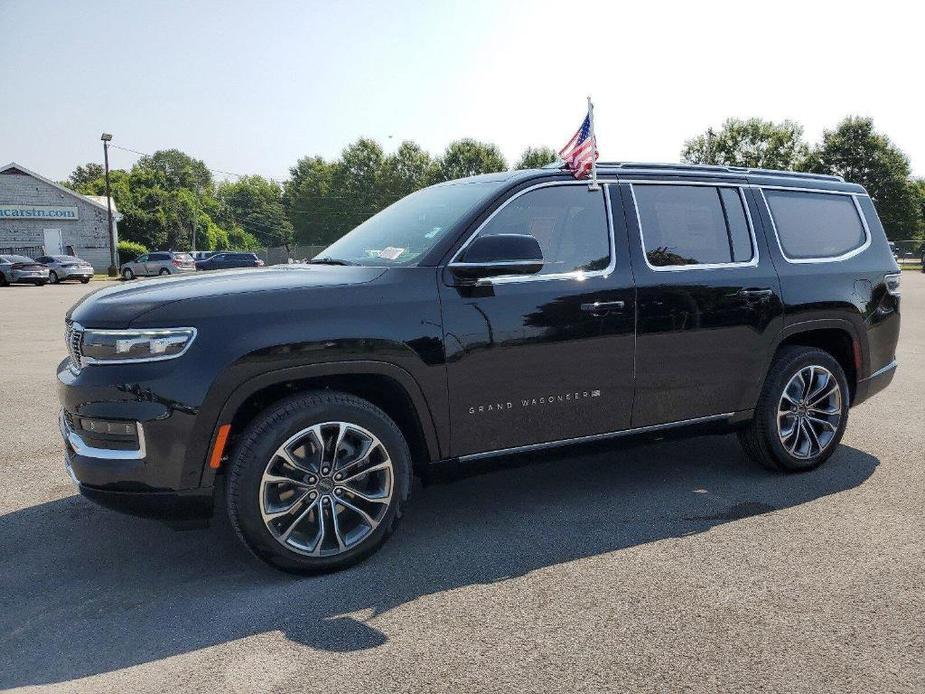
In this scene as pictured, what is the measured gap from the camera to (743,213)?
4.72 m

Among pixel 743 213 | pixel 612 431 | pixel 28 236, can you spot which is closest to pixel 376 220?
pixel 612 431

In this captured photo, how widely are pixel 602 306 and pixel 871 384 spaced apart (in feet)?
8.11

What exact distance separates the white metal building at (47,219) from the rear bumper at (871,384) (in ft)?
177

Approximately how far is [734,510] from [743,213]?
185 cm

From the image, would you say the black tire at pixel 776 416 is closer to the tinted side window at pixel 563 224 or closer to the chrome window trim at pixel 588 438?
the chrome window trim at pixel 588 438

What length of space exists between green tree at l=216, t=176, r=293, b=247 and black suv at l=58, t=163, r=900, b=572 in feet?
434

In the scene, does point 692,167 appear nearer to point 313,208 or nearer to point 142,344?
point 142,344

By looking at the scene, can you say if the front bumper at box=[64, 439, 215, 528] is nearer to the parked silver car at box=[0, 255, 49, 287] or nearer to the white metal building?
the parked silver car at box=[0, 255, 49, 287]

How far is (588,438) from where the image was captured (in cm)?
408

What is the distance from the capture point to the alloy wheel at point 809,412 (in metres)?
4.82

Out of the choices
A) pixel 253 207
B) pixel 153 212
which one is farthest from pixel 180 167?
pixel 153 212

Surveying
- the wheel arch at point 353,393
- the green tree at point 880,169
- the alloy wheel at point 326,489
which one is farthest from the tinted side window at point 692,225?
the green tree at point 880,169

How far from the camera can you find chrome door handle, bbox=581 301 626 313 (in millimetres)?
3961

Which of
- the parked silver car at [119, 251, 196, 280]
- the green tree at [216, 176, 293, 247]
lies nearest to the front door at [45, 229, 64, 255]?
the parked silver car at [119, 251, 196, 280]
